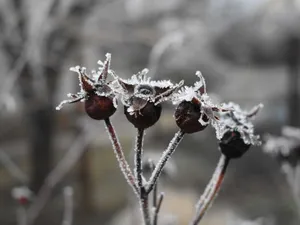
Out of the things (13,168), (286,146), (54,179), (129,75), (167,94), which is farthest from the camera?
(129,75)

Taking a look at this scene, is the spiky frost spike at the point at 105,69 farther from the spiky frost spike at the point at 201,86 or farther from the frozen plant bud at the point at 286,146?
the frozen plant bud at the point at 286,146

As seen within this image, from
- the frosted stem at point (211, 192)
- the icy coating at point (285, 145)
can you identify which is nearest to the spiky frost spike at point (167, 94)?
the frosted stem at point (211, 192)

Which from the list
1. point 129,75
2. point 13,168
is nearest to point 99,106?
point 13,168

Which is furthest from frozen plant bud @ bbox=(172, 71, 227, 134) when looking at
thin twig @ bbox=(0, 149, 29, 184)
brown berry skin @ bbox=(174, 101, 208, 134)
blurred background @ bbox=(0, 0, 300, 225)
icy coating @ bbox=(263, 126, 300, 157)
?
thin twig @ bbox=(0, 149, 29, 184)

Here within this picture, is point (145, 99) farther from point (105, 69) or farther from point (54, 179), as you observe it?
point (54, 179)

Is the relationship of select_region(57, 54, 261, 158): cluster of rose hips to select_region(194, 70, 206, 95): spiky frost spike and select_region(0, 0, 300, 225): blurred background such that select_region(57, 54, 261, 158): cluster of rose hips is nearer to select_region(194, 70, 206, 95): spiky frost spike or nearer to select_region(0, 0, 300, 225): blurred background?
select_region(194, 70, 206, 95): spiky frost spike
